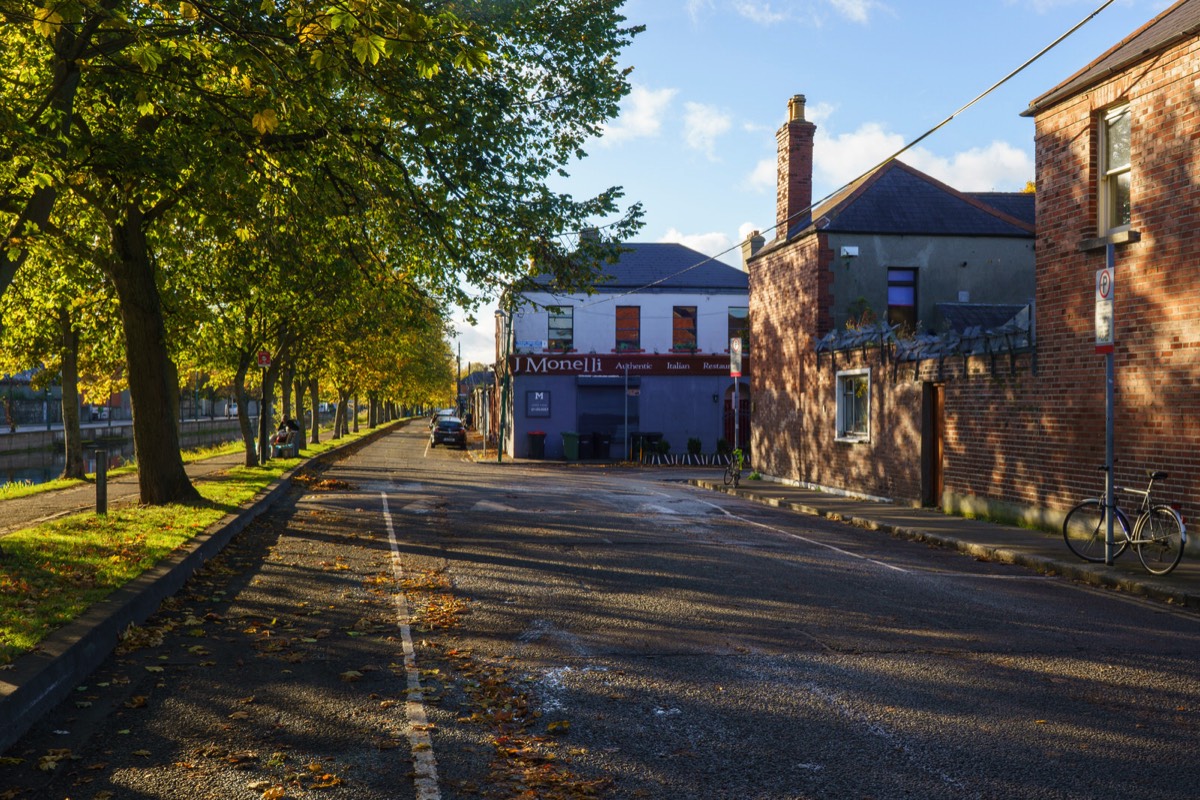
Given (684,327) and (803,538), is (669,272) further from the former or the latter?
(803,538)

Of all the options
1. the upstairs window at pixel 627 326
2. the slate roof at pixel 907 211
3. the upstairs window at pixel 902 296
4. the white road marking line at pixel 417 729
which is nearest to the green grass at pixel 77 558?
the white road marking line at pixel 417 729

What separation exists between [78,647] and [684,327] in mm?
38475

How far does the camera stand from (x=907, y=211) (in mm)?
25938

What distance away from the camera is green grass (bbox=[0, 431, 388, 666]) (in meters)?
7.27

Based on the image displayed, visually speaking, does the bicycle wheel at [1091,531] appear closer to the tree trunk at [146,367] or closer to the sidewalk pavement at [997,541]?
the sidewalk pavement at [997,541]

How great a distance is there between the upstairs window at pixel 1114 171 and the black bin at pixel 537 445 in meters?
30.0

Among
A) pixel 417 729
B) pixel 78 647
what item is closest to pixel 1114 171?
pixel 417 729

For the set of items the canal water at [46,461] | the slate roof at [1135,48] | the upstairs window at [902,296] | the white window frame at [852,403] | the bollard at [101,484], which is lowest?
Result: the canal water at [46,461]

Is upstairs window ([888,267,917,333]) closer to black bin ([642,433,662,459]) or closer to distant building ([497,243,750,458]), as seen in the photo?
black bin ([642,433,662,459])

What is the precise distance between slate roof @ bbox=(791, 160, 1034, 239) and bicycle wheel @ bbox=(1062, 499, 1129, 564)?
40.2 feet

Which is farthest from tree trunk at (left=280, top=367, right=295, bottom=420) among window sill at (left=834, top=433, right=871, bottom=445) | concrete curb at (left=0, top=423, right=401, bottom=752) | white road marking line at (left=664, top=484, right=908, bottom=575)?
concrete curb at (left=0, top=423, right=401, bottom=752)

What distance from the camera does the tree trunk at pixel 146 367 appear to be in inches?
609

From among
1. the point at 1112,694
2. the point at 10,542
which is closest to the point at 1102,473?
the point at 1112,694

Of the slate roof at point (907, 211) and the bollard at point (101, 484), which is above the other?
the slate roof at point (907, 211)
